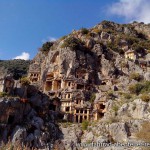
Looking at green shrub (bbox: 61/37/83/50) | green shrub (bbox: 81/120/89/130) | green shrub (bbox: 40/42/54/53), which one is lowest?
green shrub (bbox: 81/120/89/130)

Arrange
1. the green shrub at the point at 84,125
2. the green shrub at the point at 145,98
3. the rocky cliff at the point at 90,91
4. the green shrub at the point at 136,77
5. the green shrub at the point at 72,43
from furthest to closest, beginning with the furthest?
the green shrub at the point at 72,43
the green shrub at the point at 136,77
the green shrub at the point at 84,125
the green shrub at the point at 145,98
the rocky cliff at the point at 90,91

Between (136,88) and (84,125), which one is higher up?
(136,88)

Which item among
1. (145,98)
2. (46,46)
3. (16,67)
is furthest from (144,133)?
(16,67)

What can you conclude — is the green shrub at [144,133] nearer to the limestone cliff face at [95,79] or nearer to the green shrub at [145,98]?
the limestone cliff face at [95,79]

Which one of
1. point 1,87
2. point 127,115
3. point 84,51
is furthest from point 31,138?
point 84,51

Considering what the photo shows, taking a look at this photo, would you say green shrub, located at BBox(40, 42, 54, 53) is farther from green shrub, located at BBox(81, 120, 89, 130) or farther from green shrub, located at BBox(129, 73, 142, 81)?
green shrub, located at BBox(81, 120, 89, 130)

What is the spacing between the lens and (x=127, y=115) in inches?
2334

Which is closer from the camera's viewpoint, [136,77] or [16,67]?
[136,77]

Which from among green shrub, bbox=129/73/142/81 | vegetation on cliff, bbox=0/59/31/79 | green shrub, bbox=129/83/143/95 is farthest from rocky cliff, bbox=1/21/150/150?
vegetation on cliff, bbox=0/59/31/79

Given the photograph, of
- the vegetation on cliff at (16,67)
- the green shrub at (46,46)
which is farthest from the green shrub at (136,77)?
the vegetation on cliff at (16,67)

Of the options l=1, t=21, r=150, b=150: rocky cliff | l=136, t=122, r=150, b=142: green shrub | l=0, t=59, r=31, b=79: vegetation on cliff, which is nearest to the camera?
l=136, t=122, r=150, b=142: green shrub

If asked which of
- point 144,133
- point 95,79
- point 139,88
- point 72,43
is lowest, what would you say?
point 144,133

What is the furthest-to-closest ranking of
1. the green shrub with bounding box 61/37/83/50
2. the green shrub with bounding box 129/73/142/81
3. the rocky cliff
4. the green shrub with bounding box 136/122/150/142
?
the green shrub with bounding box 61/37/83/50
the green shrub with bounding box 129/73/142/81
the rocky cliff
the green shrub with bounding box 136/122/150/142

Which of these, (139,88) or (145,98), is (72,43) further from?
(145,98)
